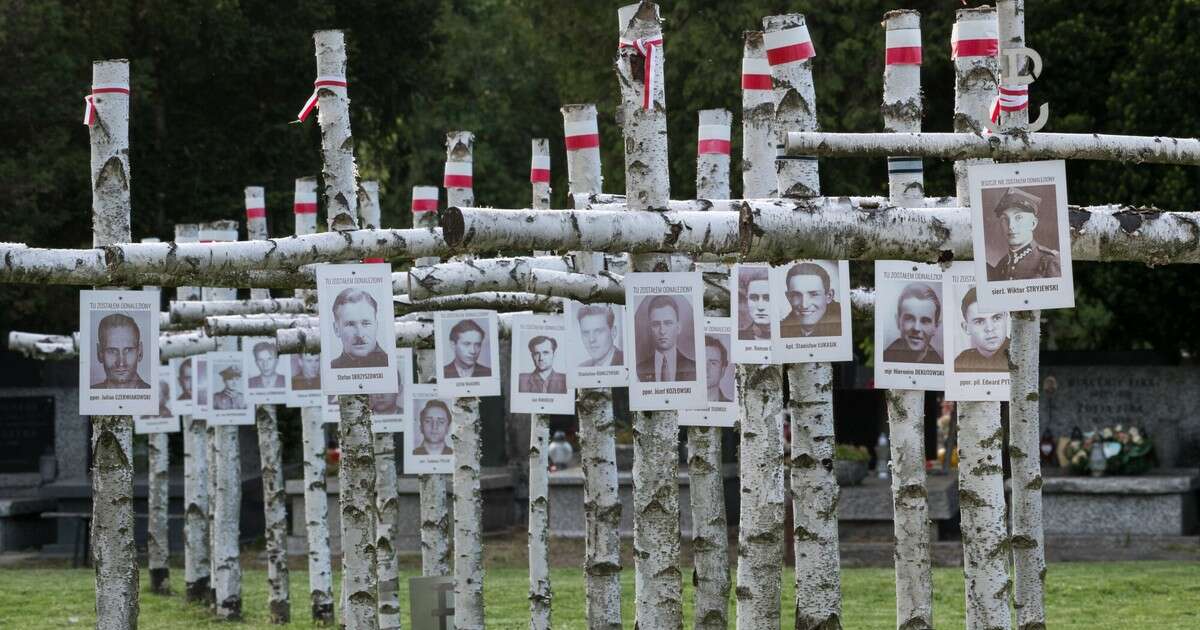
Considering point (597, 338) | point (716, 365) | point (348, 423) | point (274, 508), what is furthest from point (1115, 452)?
point (348, 423)

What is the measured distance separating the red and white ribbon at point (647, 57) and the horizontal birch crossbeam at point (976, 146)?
1.54 m

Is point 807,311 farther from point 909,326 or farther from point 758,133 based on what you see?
point 758,133

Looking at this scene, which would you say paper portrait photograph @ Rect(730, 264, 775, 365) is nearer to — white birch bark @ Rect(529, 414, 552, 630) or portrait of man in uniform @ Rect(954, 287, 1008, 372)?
portrait of man in uniform @ Rect(954, 287, 1008, 372)

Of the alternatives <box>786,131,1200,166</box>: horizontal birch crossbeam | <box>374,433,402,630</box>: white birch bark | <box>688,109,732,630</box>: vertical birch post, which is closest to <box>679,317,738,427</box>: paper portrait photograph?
<box>688,109,732,630</box>: vertical birch post

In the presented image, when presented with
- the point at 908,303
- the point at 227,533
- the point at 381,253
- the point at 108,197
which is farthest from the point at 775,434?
the point at 227,533

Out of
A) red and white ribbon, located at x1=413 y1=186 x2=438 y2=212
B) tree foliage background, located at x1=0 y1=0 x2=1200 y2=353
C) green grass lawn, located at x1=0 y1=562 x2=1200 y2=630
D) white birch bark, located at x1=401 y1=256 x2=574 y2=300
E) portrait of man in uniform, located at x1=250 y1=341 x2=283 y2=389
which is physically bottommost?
green grass lawn, located at x1=0 y1=562 x2=1200 y2=630

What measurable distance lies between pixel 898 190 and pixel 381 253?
8.68 feet

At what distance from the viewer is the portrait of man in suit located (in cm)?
842

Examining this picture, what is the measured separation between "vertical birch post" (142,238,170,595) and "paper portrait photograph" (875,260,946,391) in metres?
11.9

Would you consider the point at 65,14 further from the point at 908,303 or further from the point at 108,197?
the point at 908,303

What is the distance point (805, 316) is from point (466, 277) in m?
2.42

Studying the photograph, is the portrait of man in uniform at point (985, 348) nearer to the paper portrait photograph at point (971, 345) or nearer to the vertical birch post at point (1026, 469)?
the paper portrait photograph at point (971, 345)

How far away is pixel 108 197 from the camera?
999 cm

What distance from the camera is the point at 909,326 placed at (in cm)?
870
